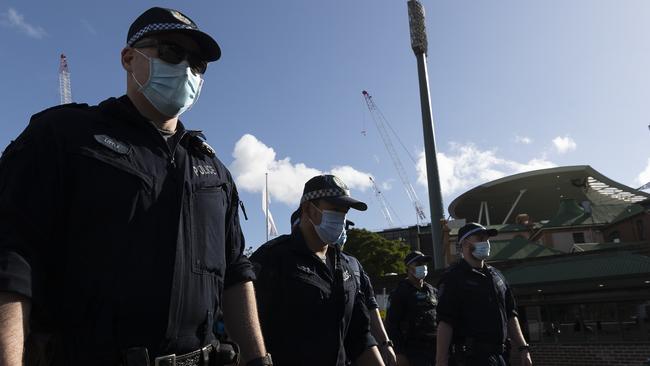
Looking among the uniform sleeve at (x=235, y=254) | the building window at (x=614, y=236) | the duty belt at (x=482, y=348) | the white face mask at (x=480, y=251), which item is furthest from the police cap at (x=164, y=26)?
the building window at (x=614, y=236)

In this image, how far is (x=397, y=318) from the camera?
25.3ft

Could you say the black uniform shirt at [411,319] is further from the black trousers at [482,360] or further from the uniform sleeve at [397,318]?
the black trousers at [482,360]

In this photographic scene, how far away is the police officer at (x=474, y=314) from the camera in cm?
534

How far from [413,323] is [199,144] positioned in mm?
6219

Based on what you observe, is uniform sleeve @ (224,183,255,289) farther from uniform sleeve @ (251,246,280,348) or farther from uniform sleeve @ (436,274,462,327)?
uniform sleeve @ (436,274,462,327)

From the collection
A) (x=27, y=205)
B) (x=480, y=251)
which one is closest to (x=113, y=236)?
(x=27, y=205)

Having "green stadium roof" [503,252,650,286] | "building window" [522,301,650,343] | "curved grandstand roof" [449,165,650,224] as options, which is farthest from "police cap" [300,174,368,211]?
"curved grandstand roof" [449,165,650,224]

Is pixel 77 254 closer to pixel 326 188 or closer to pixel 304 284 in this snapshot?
pixel 304 284

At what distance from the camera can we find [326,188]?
420cm

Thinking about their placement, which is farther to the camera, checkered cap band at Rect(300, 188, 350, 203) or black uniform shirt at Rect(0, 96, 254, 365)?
checkered cap band at Rect(300, 188, 350, 203)

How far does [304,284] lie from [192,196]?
1.78m

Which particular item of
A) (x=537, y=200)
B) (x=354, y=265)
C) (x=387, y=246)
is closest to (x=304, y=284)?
(x=354, y=265)

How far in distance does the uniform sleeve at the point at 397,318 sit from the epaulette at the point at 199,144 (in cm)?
609

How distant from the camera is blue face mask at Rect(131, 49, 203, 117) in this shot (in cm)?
214
